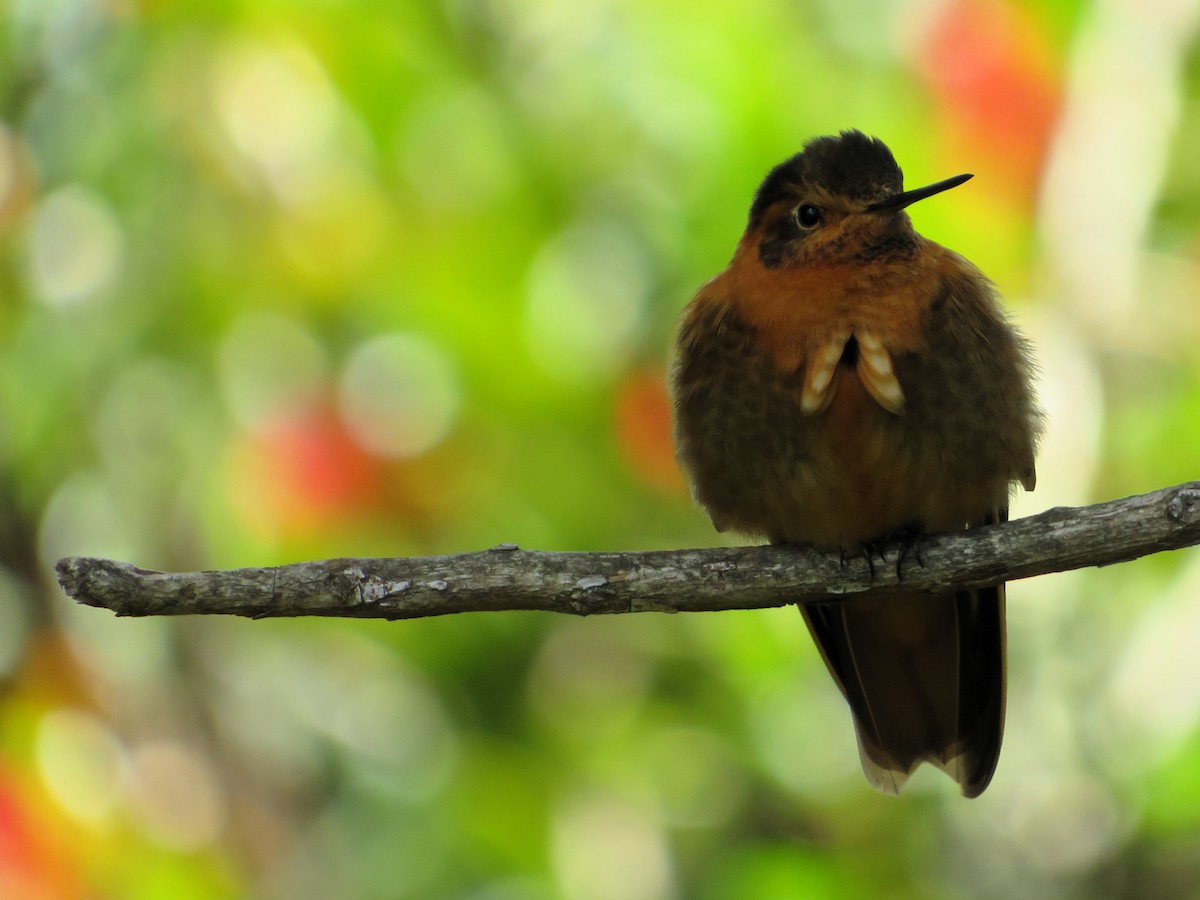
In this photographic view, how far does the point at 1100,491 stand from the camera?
5582mm

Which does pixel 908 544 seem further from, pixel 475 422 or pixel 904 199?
pixel 475 422

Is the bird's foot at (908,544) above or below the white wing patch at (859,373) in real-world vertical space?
below

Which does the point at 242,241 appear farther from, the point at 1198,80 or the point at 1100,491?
the point at 1198,80

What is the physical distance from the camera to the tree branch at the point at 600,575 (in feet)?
10.8

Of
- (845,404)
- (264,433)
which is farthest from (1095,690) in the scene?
(264,433)

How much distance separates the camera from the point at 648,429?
5.53m

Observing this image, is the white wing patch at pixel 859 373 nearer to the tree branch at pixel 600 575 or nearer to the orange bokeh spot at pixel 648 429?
the tree branch at pixel 600 575

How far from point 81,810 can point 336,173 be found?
8.56 ft

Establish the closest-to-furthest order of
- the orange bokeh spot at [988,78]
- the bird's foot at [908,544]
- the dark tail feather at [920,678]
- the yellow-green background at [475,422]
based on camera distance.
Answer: the bird's foot at [908,544], the dark tail feather at [920,678], the yellow-green background at [475,422], the orange bokeh spot at [988,78]

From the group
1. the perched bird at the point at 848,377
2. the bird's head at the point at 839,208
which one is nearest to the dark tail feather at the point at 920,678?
the perched bird at the point at 848,377

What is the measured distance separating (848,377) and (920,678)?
1.35m

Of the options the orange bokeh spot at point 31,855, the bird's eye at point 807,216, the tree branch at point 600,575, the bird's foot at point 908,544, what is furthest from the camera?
the orange bokeh spot at point 31,855

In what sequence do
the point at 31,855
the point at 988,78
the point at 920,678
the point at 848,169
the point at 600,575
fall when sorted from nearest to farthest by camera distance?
the point at 600,575
the point at 848,169
the point at 920,678
the point at 31,855
the point at 988,78

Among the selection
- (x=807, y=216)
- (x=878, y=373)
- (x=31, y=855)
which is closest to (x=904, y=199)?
(x=807, y=216)
